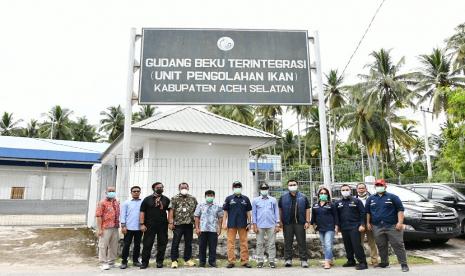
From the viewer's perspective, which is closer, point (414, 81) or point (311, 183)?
point (311, 183)

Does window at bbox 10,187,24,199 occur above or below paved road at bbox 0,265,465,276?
above

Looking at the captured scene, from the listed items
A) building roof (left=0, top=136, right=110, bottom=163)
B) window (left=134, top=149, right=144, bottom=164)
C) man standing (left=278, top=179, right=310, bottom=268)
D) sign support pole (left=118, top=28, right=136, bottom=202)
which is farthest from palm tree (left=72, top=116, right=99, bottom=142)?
man standing (left=278, top=179, right=310, bottom=268)

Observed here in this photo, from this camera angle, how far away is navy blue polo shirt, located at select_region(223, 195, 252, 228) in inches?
278

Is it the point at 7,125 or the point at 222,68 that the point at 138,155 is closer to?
the point at 222,68

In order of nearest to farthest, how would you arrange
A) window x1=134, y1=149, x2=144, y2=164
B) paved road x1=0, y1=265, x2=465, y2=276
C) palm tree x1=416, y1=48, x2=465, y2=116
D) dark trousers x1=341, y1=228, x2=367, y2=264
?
paved road x1=0, y1=265, x2=465, y2=276, dark trousers x1=341, y1=228, x2=367, y2=264, window x1=134, y1=149, x2=144, y2=164, palm tree x1=416, y1=48, x2=465, y2=116

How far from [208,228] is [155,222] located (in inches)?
40.0

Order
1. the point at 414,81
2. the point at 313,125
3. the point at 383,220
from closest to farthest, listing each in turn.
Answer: the point at 383,220 < the point at 414,81 < the point at 313,125

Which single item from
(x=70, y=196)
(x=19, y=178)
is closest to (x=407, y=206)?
(x=70, y=196)

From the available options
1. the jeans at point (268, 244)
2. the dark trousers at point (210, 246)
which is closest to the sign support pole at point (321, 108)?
the jeans at point (268, 244)

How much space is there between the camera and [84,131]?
2014 inches

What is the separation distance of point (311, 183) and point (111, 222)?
5.71 meters

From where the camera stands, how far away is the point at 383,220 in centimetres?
675

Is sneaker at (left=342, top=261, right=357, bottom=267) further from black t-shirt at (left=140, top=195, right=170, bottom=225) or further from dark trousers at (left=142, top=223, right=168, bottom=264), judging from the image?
black t-shirt at (left=140, top=195, right=170, bottom=225)

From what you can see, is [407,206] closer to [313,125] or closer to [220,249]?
[220,249]
